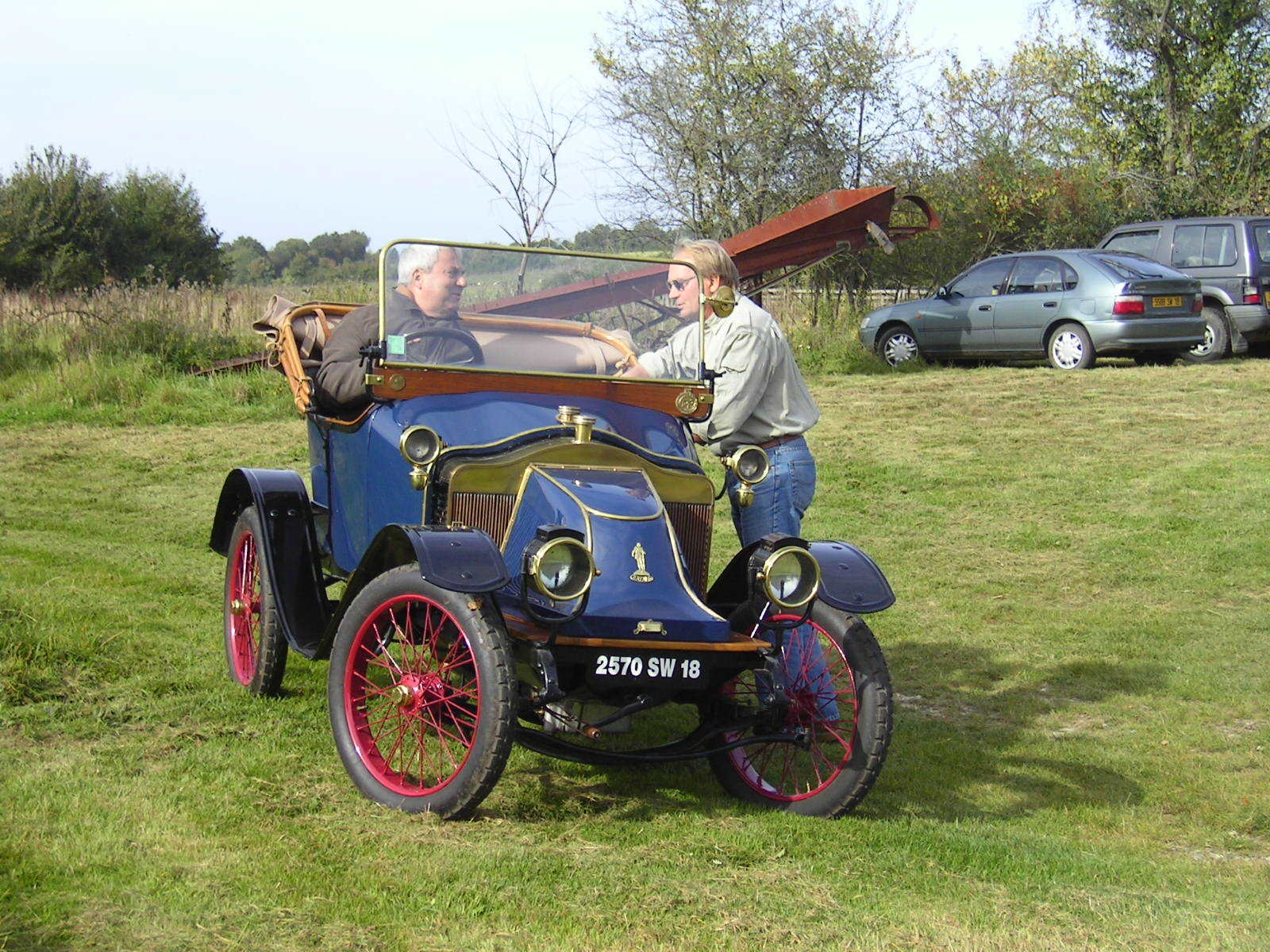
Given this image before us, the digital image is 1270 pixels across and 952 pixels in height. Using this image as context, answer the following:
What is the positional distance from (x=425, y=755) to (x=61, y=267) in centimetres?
3086

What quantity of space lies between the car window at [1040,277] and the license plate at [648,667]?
42.5 ft

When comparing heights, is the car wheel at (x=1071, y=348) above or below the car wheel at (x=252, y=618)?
above

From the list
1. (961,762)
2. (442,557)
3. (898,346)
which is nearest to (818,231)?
(898,346)

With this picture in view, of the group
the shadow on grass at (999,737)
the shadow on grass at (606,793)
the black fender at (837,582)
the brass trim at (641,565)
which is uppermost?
the brass trim at (641,565)

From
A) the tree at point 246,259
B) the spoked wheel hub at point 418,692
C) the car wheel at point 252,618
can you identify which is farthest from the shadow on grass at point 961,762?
the tree at point 246,259

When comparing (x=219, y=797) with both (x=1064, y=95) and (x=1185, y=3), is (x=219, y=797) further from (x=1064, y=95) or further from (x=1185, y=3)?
(x=1064, y=95)

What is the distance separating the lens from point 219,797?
14.3ft

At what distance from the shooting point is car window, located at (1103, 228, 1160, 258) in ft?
60.0

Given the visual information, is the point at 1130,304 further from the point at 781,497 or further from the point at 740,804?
the point at 740,804

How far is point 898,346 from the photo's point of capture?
17797 mm

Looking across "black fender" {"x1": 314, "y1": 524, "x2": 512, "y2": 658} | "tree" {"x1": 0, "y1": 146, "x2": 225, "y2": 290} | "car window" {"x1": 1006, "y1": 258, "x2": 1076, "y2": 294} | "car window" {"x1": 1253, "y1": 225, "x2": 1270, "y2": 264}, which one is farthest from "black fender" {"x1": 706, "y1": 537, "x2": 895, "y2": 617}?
"tree" {"x1": 0, "y1": 146, "x2": 225, "y2": 290}

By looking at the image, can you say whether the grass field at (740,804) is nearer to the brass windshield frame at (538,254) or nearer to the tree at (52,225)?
the brass windshield frame at (538,254)

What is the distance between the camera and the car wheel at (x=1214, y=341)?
54.7 ft

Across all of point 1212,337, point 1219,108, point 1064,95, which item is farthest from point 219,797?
point 1064,95
